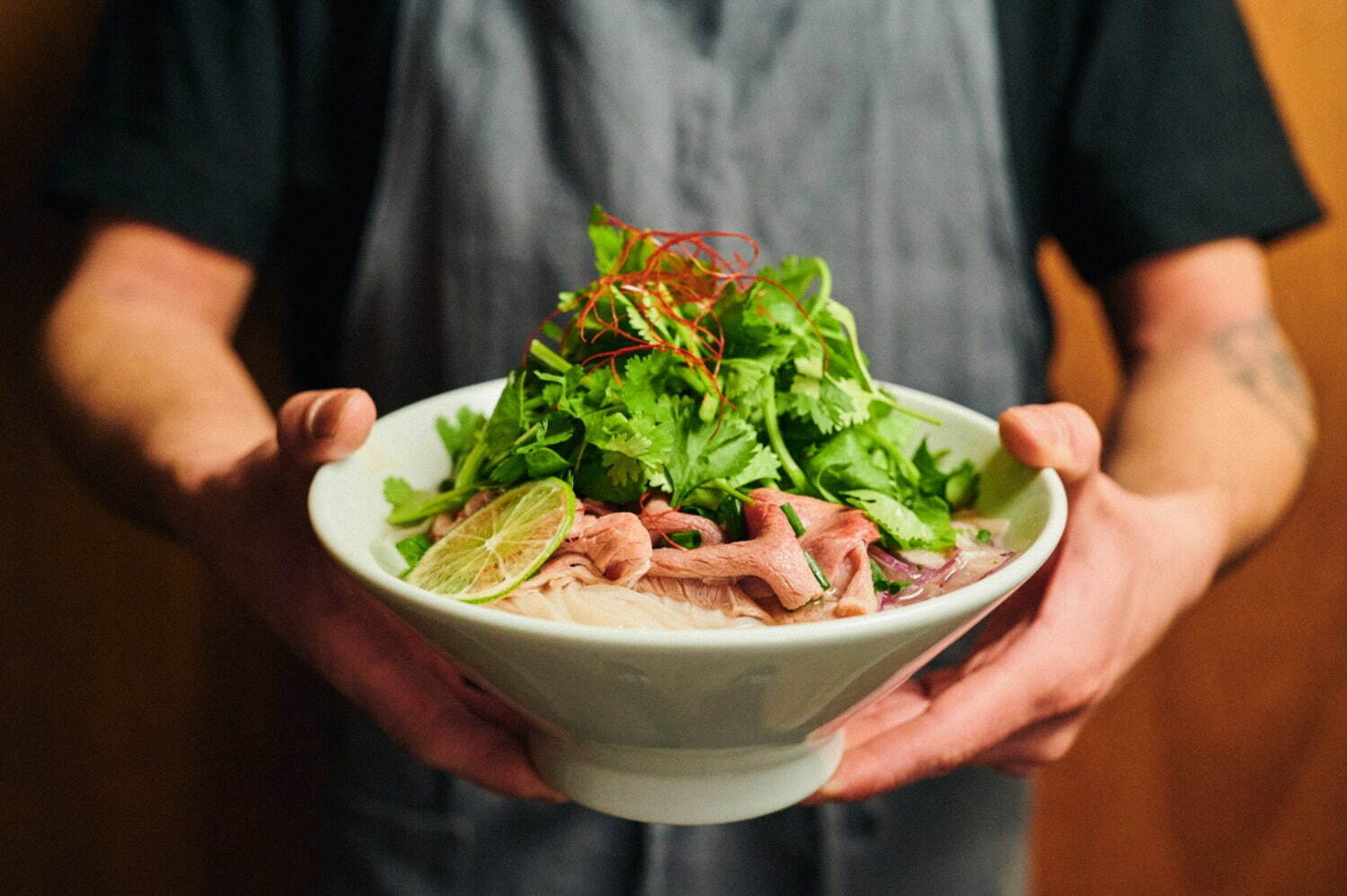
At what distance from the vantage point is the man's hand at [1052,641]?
2.89 feet

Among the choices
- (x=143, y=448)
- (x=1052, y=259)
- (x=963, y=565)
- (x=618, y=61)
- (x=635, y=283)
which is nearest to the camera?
(x=963, y=565)

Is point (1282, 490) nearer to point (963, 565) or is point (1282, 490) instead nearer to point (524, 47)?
point (963, 565)

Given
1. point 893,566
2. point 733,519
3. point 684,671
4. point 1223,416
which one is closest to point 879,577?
point 893,566

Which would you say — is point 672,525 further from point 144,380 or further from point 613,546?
point 144,380

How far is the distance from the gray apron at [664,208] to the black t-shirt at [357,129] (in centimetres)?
9

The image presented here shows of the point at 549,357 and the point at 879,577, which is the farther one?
the point at 549,357

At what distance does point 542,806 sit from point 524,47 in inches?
39.9

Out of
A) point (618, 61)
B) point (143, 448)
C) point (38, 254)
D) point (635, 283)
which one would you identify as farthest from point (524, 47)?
point (38, 254)

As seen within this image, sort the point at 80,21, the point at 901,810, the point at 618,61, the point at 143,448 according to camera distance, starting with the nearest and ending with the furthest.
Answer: the point at 143,448
the point at 618,61
the point at 901,810
the point at 80,21

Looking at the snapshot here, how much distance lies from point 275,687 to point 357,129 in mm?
1015

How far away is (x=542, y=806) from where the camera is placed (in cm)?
137

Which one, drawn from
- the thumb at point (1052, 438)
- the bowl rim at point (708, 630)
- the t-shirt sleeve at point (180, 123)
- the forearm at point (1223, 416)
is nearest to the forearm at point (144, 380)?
the t-shirt sleeve at point (180, 123)

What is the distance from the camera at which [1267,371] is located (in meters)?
1.45

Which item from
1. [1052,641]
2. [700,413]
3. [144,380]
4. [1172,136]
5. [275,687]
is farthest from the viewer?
[275,687]
